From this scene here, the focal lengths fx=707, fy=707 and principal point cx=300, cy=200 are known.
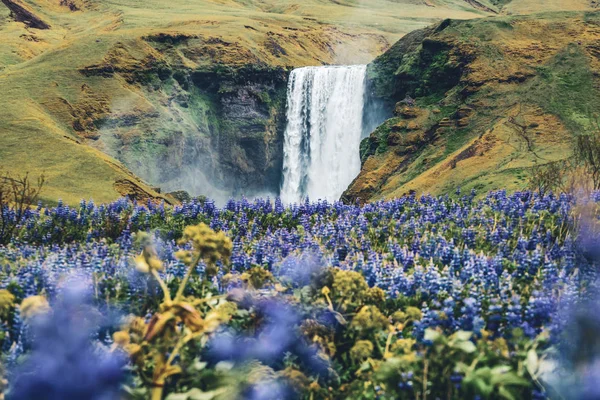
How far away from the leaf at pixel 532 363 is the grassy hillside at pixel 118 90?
76.7 ft

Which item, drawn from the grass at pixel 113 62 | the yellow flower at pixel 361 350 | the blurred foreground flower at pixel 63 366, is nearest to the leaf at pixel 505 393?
the yellow flower at pixel 361 350

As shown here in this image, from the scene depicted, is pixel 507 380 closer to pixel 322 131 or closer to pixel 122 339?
pixel 122 339

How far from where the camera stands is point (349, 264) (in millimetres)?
7445

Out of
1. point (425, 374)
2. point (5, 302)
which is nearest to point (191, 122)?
point (5, 302)

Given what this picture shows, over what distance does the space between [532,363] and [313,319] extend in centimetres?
174

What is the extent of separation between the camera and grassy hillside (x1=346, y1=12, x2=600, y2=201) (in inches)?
981

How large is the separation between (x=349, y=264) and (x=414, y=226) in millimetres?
1890

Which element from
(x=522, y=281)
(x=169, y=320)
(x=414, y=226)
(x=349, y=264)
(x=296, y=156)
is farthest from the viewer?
(x=296, y=156)

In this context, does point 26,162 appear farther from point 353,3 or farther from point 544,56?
point 353,3

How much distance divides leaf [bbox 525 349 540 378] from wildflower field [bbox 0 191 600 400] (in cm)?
2

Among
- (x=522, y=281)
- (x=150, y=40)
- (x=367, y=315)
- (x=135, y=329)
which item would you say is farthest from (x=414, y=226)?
(x=150, y=40)

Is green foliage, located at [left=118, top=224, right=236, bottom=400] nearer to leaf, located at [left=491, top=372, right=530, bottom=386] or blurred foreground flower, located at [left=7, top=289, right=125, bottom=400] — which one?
blurred foreground flower, located at [left=7, top=289, right=125, bottom=400]

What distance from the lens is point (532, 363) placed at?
4754 mm

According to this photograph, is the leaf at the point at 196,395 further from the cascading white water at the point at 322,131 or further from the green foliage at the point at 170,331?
the cascading white water at the point at 322,131
